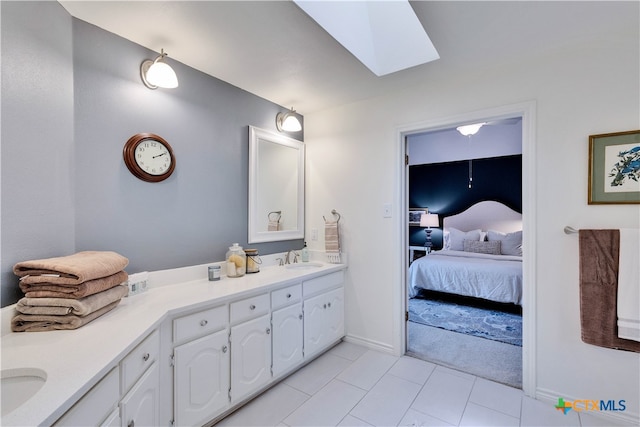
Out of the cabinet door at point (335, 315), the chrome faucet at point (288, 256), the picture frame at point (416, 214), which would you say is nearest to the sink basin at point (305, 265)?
the chrome faucet at point (288, 256)

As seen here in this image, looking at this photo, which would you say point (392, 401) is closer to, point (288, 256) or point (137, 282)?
point (288, 256)

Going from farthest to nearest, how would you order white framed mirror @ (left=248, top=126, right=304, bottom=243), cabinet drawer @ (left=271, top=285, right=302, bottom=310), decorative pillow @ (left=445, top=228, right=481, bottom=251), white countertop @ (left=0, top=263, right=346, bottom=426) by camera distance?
decorative pillow @ (left=445, top=228, right=481, bottom=251)
white framed mirror @ (left=248, top=126, right=304, bottom=243)
cabinet drawer @ (left=271, top=285, right=302, bottom=310)
white countertop @ (left=0, top=263, right=346, bottom=426)

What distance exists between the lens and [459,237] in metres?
5.07

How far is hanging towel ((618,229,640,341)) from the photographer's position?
1656 mm

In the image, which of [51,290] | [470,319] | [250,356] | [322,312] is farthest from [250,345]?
[470,319]

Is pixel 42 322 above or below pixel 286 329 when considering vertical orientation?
above

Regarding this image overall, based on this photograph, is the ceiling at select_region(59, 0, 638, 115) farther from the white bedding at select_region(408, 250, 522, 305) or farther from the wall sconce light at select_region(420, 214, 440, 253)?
the wall sconce light at select_region(420, 214, 440, 253)

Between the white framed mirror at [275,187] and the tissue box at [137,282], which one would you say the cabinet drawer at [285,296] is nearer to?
the white framed mirror at [275,187]

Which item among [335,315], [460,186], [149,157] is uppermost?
[460,186]

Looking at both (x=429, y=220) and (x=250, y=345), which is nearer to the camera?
(x=250, y=345)

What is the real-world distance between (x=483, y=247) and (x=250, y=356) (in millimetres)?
4160

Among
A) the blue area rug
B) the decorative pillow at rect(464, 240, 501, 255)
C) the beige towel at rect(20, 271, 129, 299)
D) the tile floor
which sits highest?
the beige towel at rect(20, 271, 129, 299)

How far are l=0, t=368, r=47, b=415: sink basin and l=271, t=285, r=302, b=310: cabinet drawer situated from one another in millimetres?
1321

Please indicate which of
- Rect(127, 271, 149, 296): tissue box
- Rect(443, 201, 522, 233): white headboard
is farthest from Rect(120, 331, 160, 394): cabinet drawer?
Rect(443, 201, 522, 233): white headboard
